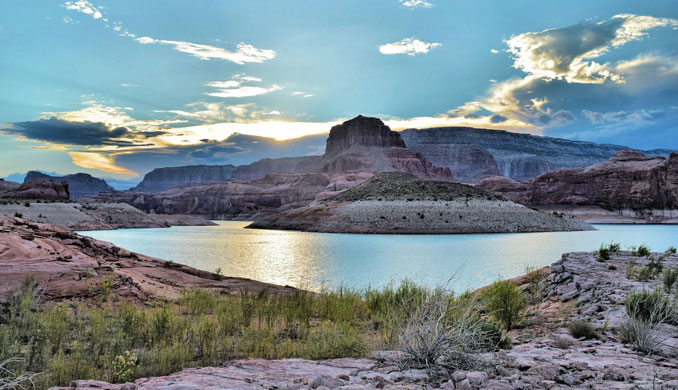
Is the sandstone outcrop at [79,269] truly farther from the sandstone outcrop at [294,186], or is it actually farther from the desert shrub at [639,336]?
the sandstone outcrop at [294,186]

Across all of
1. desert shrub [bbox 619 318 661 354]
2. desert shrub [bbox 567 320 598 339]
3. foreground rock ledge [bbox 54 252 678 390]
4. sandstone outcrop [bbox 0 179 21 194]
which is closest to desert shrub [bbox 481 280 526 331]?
foreground rock ledge [bbox 54 252 678 390]

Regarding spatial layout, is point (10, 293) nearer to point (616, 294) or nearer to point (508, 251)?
point (616, 294)

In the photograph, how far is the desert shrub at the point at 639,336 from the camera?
6.28 meters

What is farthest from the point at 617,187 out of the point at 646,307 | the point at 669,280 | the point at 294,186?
the point at 646,307

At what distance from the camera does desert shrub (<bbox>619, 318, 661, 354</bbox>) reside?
628 centimetres

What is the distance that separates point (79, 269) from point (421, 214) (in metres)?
53.8

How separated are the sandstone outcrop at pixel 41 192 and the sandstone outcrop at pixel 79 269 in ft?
268

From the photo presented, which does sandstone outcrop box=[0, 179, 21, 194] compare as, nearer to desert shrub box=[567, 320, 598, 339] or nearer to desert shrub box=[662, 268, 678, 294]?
desert shrub box=[567, 320, 598, 339]

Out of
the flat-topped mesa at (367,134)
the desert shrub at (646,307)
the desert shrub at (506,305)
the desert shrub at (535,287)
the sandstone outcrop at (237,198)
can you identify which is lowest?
the desert shrub at (535,287)

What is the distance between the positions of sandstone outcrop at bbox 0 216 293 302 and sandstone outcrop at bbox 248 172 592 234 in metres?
45.5

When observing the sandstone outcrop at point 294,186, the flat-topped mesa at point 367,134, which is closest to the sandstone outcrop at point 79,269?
the sandstone outcrop at point 294,186

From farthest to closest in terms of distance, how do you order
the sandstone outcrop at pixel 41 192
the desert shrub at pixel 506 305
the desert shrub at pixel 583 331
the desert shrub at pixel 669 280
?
the sandstone outcrop at pixel 41 192
the desert shrub at pixel 669 280
the desert shrub at pixel 506 305
the desert shrub at pixel 583 331

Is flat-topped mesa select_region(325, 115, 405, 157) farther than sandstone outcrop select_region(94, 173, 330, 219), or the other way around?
flat-topped mesa select_region(325, 115, 405, 157)

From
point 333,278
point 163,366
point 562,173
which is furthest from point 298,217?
point 562,173
